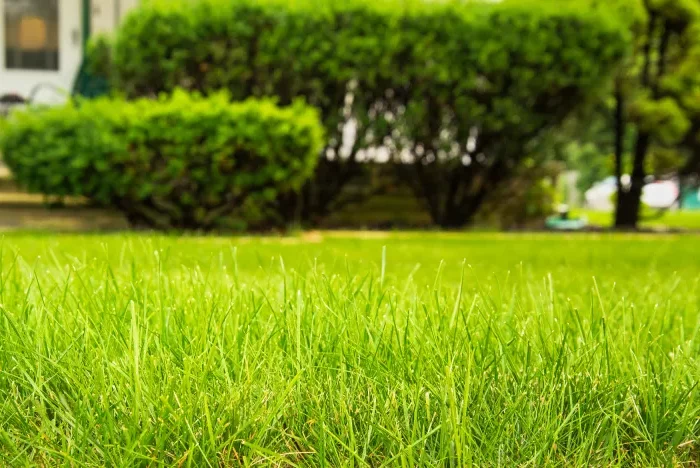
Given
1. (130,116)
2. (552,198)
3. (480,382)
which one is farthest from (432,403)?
(552,198)

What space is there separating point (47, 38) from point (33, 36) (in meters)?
0.23

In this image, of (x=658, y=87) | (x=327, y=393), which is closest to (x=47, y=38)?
(x=658, y=87)

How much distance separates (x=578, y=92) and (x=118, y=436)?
823 cm

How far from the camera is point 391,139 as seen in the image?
923cm

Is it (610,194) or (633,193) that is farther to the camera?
(610,194)

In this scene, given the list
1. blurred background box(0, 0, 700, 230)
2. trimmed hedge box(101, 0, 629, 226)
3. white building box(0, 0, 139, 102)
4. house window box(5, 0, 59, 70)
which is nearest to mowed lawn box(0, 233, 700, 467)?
blurred background box(0, 0, 700, 230)

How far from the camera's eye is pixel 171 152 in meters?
7.37

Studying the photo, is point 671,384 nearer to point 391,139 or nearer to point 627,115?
point 391,139

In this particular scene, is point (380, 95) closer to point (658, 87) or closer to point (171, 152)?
point (171, 152)

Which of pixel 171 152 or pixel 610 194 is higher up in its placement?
pixel 171 152

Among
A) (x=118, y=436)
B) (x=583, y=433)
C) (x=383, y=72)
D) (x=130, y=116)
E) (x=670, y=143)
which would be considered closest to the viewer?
(x=118, y=436)

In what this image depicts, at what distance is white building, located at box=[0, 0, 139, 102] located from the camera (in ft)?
41.4

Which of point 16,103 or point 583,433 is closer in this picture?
point 583,433

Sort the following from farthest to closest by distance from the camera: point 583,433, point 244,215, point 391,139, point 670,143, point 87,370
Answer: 1. point 670,143
2. point 391,139
3. point 244,215
4. point 87,370
5. point 583,433
